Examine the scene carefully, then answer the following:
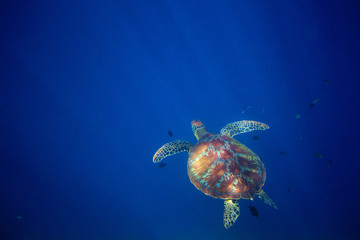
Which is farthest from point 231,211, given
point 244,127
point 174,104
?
point 174,104

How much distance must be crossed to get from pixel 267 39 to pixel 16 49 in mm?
24131

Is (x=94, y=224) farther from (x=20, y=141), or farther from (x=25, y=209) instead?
(x=20, y=141)

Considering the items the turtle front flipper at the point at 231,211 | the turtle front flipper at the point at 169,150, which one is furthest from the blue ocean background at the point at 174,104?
the turtle front flipper at the point at 231,211

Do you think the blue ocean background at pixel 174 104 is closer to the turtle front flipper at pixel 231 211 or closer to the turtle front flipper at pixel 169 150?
the turtle front flipper at pixel 169 150

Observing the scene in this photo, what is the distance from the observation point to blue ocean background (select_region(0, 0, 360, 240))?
37.0 feet

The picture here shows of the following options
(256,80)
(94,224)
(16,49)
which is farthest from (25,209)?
(256,80)

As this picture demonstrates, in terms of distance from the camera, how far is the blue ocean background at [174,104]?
11.3 m

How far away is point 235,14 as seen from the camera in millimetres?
13961

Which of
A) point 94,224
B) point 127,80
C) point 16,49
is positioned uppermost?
point 16,49

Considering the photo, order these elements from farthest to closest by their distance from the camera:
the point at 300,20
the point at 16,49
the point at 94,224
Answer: the point at 94,224, the point at 300,20, the point at 16,49

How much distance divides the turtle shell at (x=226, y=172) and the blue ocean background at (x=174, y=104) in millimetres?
7803

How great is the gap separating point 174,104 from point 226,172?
636 inches

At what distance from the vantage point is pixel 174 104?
19062 millimetres

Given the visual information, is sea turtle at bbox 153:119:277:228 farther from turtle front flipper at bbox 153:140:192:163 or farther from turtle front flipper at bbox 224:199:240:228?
turtle front flipper at bbox 153:140:192:163
